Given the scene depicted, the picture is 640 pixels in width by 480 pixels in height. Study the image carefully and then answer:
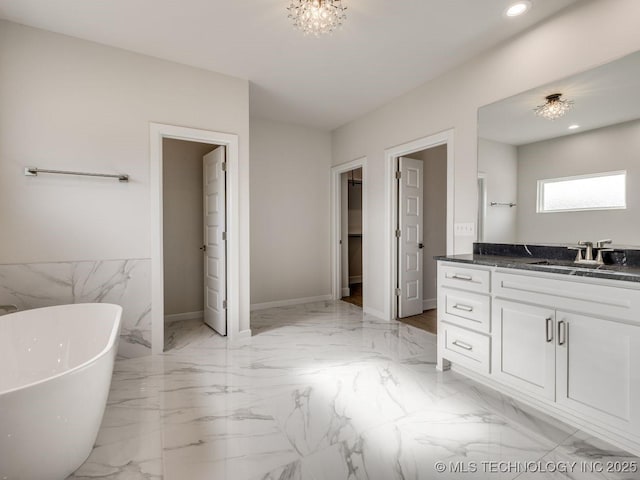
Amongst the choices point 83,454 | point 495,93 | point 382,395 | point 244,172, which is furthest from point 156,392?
point 495,93

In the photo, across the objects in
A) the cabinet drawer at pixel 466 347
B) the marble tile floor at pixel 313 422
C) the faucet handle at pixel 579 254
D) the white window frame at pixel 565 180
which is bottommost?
the marble tile floor at pixel 313 422

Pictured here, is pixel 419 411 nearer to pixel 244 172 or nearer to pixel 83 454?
pixel 83 454

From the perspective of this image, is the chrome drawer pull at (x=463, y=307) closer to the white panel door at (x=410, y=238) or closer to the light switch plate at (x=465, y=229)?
the light switch plate at (x=465, y=229)

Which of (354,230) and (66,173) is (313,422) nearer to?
(66,173)

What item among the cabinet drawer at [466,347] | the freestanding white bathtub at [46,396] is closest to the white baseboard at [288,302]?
the freestanding white bathtub at [46,396]

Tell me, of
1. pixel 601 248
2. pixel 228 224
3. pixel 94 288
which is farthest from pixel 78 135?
pixel 601 248

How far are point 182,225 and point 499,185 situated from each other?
139 inches

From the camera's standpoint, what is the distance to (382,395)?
220 cm

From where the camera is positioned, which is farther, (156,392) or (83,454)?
(156,392)

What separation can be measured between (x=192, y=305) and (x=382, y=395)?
2.88 metres

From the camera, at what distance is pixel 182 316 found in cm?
412

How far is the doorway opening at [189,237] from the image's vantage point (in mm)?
3686

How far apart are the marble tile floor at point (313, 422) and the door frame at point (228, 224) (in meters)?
0.38

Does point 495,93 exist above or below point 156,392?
above
